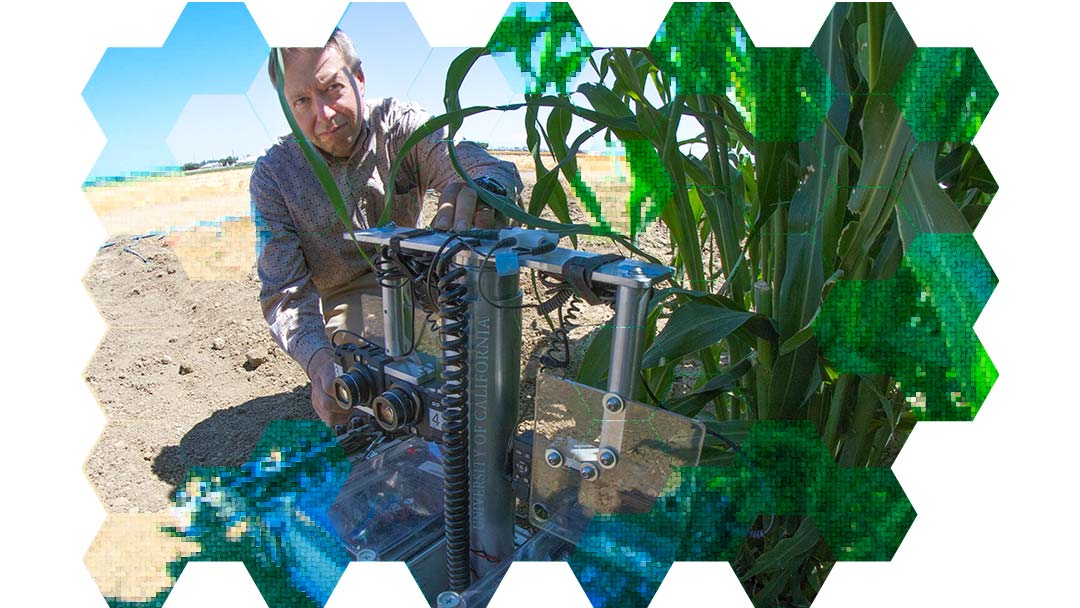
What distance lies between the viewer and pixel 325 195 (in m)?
1.28

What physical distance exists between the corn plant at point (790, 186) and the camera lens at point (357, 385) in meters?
0.34

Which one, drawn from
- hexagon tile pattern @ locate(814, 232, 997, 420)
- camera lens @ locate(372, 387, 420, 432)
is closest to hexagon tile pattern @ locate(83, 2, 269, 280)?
camera lens @ locate(372, 387, 420, 432)

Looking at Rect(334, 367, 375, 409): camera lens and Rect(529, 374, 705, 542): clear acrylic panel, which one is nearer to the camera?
Rect(529, 374, 705, 542): clear acrylic panel

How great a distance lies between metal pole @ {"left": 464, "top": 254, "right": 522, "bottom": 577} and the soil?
0.28 ft

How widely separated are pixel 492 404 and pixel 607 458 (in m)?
0.18

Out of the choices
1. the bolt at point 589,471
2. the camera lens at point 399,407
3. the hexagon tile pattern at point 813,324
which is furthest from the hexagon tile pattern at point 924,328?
the camera lens at point 399,407

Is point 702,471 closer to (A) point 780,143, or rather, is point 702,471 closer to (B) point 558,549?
(B) point 558,549

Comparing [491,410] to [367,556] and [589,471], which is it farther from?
[367,556]

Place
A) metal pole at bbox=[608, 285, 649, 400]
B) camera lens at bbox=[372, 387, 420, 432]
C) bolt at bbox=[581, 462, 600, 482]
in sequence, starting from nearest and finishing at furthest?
metal pole at bbox=[608, 285, 649, 400] < bolt at bbox=[581, 462, 600, 482] < camera lens at bbox=[372, 387, 420, 432]

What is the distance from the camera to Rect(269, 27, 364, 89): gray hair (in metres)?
1.03

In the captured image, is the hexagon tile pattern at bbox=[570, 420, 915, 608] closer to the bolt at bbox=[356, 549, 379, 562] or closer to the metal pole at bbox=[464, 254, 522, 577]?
the metal pole at bbox=[464, 254, 522, 577]

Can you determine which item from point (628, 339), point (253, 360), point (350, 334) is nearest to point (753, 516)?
point (628, 339)

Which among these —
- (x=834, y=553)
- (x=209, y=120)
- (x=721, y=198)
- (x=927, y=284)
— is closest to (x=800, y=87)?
(x=721, y=198)

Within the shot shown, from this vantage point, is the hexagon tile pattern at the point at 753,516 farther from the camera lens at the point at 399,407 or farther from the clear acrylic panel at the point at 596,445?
the camera lens at the point at 399,407
